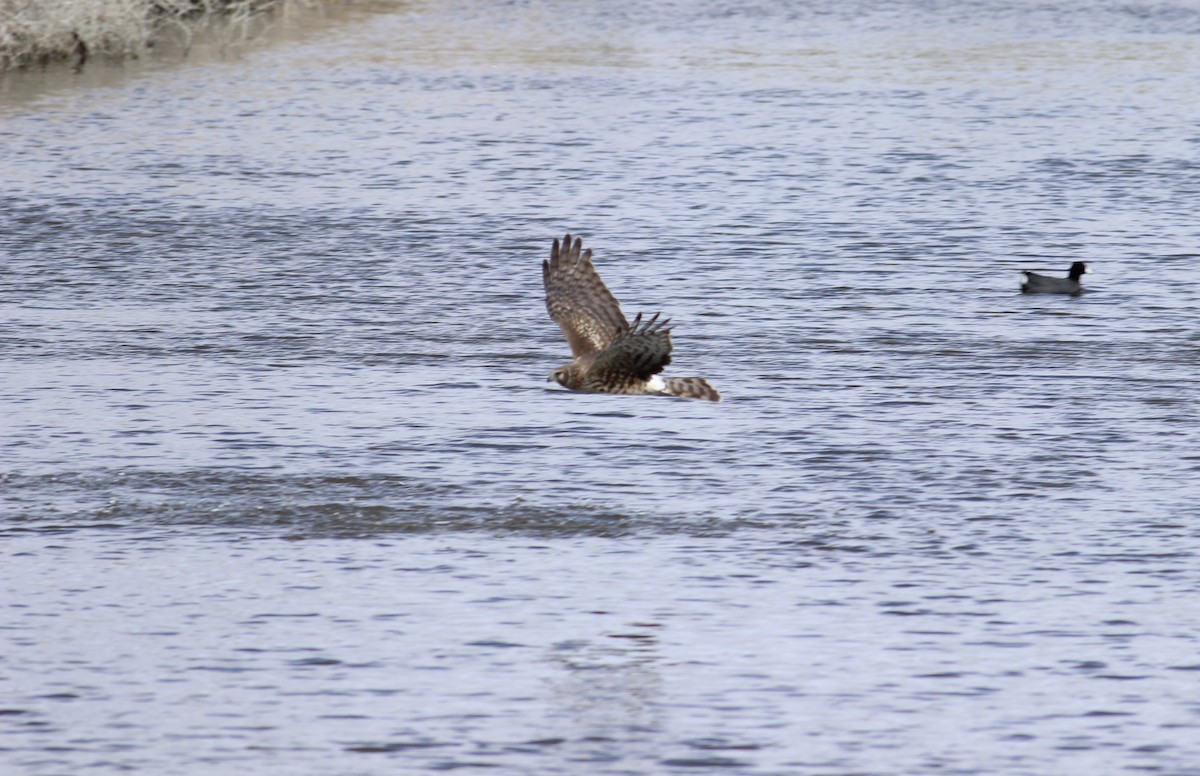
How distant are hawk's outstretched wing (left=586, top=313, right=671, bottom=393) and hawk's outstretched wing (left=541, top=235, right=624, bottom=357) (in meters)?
0.36

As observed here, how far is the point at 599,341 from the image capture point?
1175 centimetres

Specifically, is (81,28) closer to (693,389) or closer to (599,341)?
(599,341)

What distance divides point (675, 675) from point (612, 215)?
403 inches

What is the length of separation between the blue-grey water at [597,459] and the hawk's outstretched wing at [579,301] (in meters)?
0.42

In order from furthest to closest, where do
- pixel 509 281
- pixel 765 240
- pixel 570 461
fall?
pixel 765 240 < pixel 509 281 < pixel 570 461

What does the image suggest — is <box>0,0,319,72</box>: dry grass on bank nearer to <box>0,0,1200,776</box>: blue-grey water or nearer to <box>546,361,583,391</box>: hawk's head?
<box>0,0,1200,776</box>: blue-grey water

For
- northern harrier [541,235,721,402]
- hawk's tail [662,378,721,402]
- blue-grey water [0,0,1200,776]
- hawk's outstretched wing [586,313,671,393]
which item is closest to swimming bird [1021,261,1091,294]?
blue-grey water [0,0,1200,776]

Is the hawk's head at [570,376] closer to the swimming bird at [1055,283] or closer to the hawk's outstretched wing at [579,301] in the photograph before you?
the hawk's outstretched wing at [579,301]

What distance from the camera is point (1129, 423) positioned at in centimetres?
1140

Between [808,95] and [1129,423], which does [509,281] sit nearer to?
[1129,423]

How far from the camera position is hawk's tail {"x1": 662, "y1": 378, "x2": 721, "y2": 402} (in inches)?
439

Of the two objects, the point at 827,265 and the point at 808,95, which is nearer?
the point at 827,265

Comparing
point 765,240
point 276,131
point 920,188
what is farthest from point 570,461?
point 276,131

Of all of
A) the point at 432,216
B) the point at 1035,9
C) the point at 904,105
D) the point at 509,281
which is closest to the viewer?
the point at 509,281
